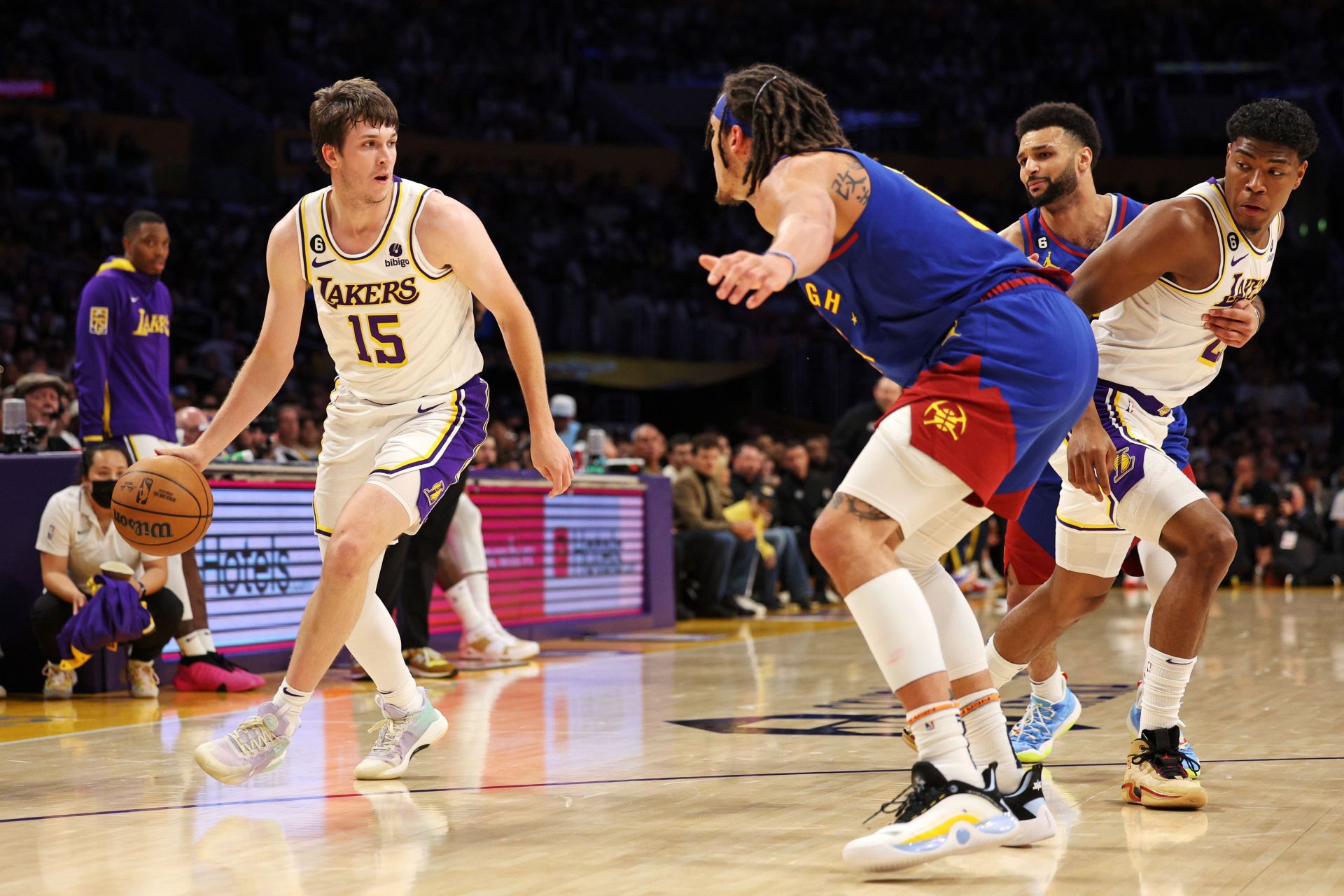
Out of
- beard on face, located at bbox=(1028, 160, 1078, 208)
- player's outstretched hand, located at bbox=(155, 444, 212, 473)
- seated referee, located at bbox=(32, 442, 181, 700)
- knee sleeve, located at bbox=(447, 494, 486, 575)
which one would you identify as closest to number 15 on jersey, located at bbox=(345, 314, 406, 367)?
player's outstretched hand, located at bbox=(155, 444, 212, 473)

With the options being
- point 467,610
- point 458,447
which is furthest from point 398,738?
point 467,610

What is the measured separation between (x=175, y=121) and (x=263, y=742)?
64.1ft

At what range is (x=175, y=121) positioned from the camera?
2159 centimetres

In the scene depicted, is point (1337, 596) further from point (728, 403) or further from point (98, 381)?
point (98, 381)

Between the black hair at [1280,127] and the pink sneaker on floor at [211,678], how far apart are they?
17.6 feet

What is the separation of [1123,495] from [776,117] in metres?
1.64

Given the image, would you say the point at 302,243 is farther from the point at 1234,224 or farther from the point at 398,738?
the point at 1234,224

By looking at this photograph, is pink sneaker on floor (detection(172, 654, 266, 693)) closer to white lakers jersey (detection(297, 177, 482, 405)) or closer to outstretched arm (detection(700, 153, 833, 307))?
white lakers jersey (detection(297, 177, 482, 405))

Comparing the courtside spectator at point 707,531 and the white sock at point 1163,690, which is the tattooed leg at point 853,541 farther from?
the courtside spectator at point 707,531

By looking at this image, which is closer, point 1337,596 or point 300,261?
point 300,261

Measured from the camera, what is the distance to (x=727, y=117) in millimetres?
3340

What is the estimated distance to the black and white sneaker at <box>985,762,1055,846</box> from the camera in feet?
11.0

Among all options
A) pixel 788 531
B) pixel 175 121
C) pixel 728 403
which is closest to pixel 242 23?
pixel 175 121

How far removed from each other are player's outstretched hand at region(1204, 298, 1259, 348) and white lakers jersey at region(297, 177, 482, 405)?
2283mm
